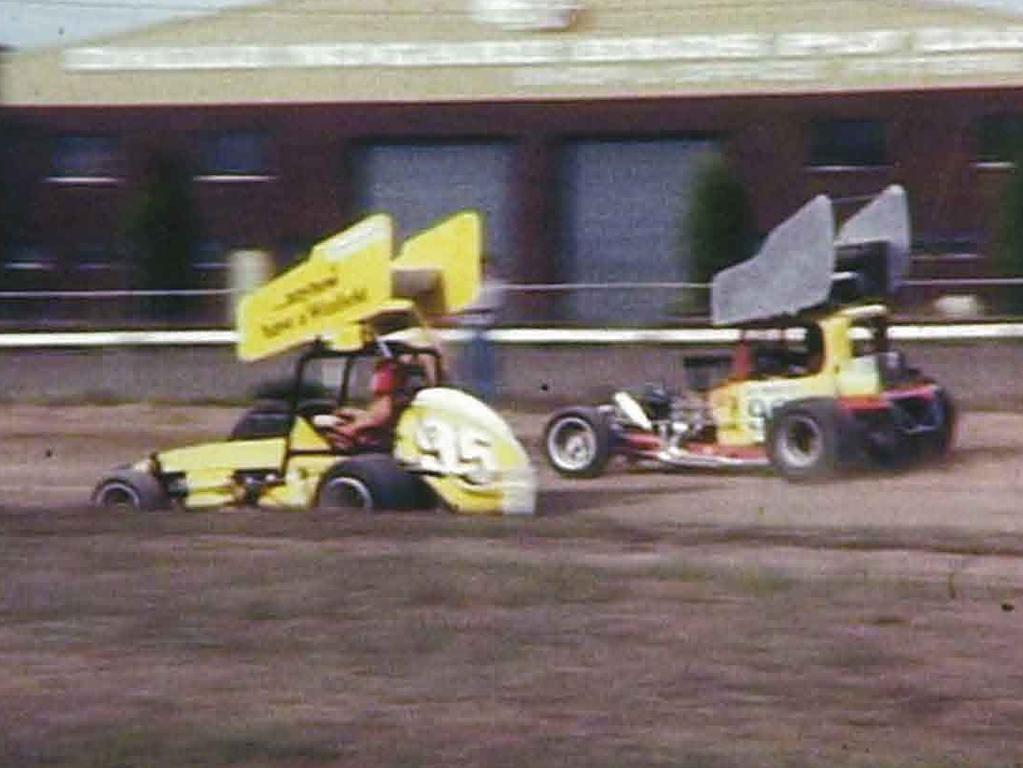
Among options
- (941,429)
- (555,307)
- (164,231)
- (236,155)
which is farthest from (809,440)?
(236,155)

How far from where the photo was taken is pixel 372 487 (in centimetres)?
1736

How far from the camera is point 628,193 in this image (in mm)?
46781

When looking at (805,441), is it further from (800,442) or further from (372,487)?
(372,487)

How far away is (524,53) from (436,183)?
2558 mm

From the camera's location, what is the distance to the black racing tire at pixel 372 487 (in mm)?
17328

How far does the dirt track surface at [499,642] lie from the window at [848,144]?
28880mm

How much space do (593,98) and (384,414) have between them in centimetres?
2870

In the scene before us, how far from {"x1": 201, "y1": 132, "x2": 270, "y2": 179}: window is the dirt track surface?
30.9 meters

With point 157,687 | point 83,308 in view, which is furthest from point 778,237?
point 83,308

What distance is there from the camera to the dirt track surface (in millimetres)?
9312

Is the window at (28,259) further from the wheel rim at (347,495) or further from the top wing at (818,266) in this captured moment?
the wheel rim at (347,495)

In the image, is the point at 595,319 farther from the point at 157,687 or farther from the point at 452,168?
the point at 157,687

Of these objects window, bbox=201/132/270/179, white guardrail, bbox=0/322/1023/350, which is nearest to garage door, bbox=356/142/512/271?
window, bbox=201/132/270/179

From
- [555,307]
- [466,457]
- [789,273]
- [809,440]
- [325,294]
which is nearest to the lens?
[466,457]
